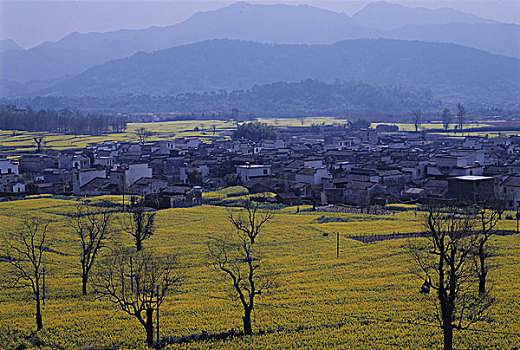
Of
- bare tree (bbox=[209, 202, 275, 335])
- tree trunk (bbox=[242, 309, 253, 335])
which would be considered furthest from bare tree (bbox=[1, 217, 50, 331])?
tree trunk (bbox=[242, 309, 253, 335])

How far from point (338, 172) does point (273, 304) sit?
50.9 m

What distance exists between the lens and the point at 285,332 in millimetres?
22297

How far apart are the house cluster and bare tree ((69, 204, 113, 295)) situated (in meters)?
8.97

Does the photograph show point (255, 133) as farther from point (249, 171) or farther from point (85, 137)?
point (249, 171)

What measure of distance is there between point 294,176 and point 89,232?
107 ft

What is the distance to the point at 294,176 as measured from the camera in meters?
66.6

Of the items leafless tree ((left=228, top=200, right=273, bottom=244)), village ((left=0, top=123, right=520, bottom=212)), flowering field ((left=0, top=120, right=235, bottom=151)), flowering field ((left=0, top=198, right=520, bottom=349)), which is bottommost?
flowering field ((left=0, top=198, right=520, bottom=349))

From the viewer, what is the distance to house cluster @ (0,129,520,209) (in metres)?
56.6

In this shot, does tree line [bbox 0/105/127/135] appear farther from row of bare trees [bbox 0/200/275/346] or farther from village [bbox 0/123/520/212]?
row of bare trees [bbox 0/200/275/346]

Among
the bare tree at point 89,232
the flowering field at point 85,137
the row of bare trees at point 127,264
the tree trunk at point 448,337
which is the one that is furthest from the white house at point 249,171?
the flowering field at point 85,137

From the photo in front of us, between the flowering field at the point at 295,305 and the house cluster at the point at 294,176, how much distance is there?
42.1 feet

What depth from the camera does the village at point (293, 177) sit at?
56.2m

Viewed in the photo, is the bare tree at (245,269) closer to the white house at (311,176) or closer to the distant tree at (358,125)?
the white house at (311,176)

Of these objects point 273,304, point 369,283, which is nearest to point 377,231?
point 369,283
